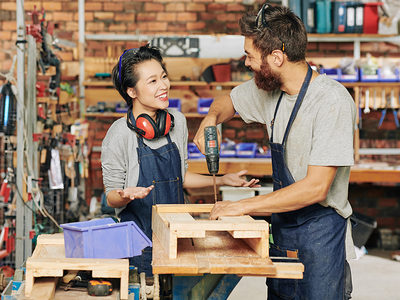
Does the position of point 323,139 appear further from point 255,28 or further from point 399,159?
point 399,159

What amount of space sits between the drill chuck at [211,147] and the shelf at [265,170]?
3.10 meters

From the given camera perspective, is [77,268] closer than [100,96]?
Yes

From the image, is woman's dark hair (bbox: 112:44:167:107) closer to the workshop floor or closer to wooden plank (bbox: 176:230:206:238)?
wooden plank (bbox: 176:230:206:238)

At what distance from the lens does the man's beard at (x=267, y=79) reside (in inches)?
87.4

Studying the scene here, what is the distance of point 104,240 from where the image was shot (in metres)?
1.86

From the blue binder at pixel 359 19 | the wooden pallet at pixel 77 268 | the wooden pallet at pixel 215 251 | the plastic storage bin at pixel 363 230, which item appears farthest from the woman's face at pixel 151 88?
the blue binder at pixel 359 19

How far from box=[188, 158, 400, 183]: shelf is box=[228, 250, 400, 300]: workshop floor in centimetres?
80

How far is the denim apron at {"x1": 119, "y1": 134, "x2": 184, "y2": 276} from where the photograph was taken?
97.2 inches

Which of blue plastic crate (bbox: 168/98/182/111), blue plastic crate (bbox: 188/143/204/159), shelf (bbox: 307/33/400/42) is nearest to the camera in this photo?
blue plastic crate (bbox: 188/143/204/159)

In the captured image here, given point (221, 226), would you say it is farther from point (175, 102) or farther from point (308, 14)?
point (308, 14)

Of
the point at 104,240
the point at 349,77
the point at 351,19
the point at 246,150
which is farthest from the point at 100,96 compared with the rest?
the point at 104,240

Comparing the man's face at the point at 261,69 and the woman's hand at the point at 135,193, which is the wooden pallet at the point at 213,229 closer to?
the woman's hand at the point at 135,193

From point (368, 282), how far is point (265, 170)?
4.51 feet

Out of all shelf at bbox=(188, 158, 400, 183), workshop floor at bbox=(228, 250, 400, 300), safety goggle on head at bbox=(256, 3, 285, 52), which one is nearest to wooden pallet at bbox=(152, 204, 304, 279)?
safety goggle on head at bbox=(256, 3, 285, 52)
